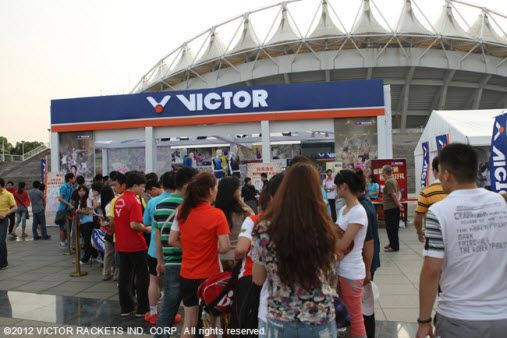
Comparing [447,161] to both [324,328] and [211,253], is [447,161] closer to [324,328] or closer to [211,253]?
[324,328]

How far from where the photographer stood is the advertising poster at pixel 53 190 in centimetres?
1220

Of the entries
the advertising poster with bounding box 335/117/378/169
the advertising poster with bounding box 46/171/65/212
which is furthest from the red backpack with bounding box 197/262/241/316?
the advertising poster with bounding box 46/171/65/212

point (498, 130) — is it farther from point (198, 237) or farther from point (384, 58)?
point (384, 58)

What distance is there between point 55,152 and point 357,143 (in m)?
9.96

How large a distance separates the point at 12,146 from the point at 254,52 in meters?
64.1

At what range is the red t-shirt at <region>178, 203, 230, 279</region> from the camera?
323 cm

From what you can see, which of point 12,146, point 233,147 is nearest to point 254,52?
point 233,147

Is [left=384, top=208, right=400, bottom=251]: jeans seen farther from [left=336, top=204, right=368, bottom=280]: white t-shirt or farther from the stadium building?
the stadium building

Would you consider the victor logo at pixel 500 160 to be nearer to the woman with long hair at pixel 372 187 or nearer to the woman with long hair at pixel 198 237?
the woman with long hair at pixel 198 237

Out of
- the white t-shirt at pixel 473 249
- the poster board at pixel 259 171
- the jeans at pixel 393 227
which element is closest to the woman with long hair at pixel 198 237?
the white t-shirt at pixel 473 249

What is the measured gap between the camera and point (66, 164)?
536 inches

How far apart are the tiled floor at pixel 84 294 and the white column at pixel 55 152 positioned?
205 inches

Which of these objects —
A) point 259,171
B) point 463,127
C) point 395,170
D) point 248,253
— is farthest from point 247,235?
point 463,127

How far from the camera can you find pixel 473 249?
197cm
